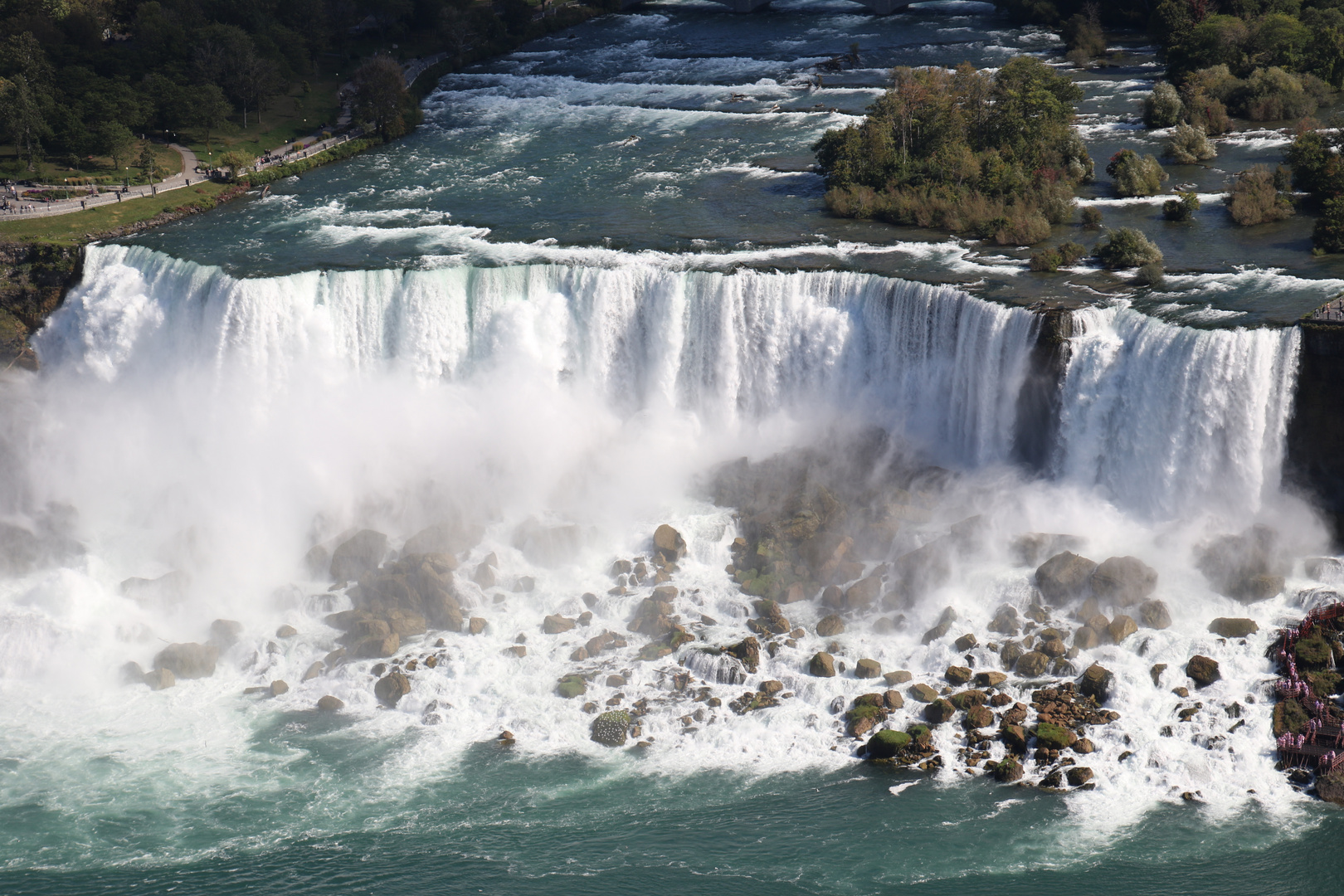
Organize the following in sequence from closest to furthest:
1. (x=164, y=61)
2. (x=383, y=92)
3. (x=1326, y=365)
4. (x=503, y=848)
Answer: (x=503, y=848) → (x=1326, y=365) → (x=383, y=92) → (x=164, y=61)

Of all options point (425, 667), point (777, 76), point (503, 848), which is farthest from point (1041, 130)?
point (503, 848)

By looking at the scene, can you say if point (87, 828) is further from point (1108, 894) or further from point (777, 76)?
point (777, 76)

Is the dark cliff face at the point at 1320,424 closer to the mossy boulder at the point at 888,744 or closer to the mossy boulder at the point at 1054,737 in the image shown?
the mossy boulder at the point at 1054,737

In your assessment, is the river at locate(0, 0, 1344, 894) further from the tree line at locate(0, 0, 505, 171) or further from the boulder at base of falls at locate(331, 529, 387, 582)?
the tree line at locate(0, 0, 505, 171)

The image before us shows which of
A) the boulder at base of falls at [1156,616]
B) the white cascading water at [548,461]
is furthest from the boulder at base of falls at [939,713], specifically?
the boulder at base of falls at [1156,616]

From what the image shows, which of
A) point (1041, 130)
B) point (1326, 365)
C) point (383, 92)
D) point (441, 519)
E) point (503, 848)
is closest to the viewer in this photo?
Answer: point (503, 848)

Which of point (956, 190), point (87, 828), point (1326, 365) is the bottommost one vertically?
point (87, 828)
